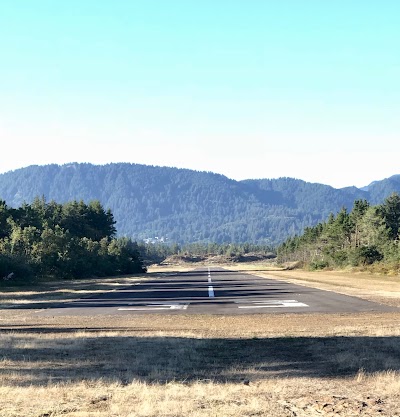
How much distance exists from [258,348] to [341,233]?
113m

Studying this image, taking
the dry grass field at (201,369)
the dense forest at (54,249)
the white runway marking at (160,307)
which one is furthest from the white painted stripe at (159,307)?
the dense forest at (54,249)

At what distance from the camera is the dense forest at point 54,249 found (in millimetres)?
63644

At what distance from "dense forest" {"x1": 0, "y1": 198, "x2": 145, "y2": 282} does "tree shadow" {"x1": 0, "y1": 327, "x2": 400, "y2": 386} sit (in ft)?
137

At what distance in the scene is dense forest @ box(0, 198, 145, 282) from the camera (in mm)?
63644

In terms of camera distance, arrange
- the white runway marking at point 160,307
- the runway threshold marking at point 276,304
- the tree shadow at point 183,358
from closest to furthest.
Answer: the tree shadow at point 183,358
the white runway marking at point 160,307
the runway threshold marking at point 276,304

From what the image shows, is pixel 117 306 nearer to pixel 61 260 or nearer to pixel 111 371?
pixel 111 371

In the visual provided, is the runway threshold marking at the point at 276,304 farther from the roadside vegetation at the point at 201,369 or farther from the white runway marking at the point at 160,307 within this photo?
the roadside vegetation at the point at 201,369

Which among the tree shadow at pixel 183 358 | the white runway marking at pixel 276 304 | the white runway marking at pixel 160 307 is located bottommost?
the white runway marking at pixel 276 304

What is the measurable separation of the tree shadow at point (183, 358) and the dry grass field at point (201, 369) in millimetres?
24

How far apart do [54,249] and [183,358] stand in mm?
61973

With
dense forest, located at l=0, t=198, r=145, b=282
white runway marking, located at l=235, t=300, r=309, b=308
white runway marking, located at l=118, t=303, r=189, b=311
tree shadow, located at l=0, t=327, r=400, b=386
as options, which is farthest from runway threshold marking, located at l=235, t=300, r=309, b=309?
dense forest, located at l=0, t=198, r=145, b=282

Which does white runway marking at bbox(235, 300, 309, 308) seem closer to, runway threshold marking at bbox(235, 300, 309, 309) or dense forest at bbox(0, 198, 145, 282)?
runway threshold marking at bbox(235, 300, 309, 309)

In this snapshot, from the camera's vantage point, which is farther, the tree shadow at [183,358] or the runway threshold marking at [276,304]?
the runway threshold marking at [276,304]

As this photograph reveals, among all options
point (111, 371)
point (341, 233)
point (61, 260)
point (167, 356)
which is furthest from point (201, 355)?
point (341, 233)
